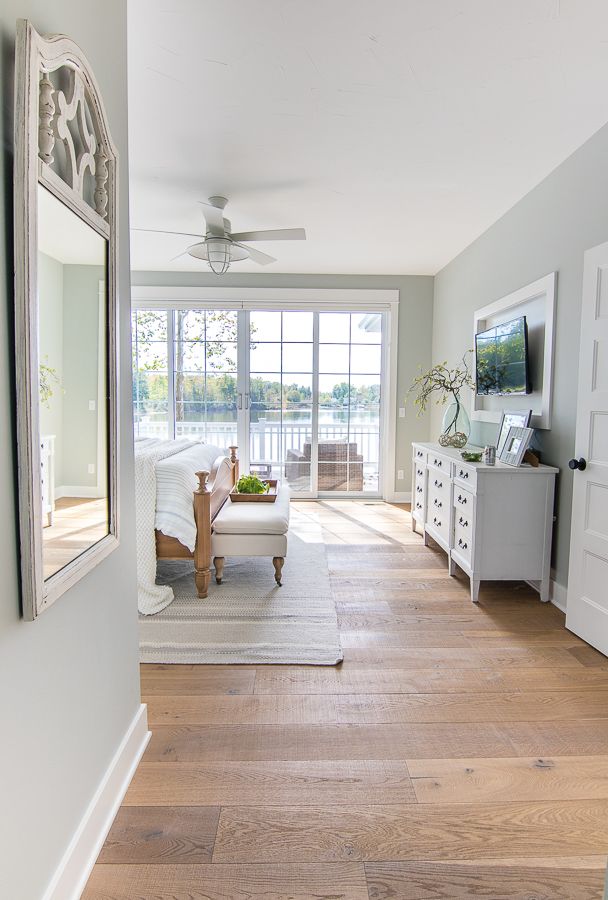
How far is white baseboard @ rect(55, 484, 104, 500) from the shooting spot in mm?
1129

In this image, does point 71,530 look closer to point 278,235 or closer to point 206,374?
point 278,235

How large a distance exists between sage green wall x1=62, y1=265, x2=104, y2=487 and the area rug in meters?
1.43

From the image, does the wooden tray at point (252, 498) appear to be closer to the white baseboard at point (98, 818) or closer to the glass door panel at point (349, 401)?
the white baseboard at point (98, 818)

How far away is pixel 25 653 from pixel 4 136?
39.1 inches

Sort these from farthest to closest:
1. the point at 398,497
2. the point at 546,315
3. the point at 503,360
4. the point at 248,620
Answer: the point at 398,497, the point at 503,360, the point at 546,315, the point at 248,620

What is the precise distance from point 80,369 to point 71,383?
0.07m

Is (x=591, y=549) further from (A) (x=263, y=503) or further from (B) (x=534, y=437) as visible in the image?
(A) (x=263, y=503)

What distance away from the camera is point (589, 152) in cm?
269

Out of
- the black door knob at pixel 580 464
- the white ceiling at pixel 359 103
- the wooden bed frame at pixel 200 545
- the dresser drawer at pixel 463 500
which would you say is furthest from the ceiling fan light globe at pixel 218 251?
the black door knob at pixel 580 464

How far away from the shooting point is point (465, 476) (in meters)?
3.20

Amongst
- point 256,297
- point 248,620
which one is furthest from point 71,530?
point 256,297

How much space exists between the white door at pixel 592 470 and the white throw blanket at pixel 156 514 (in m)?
2.13

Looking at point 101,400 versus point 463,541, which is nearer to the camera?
point 101,400

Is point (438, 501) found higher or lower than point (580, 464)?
lower
